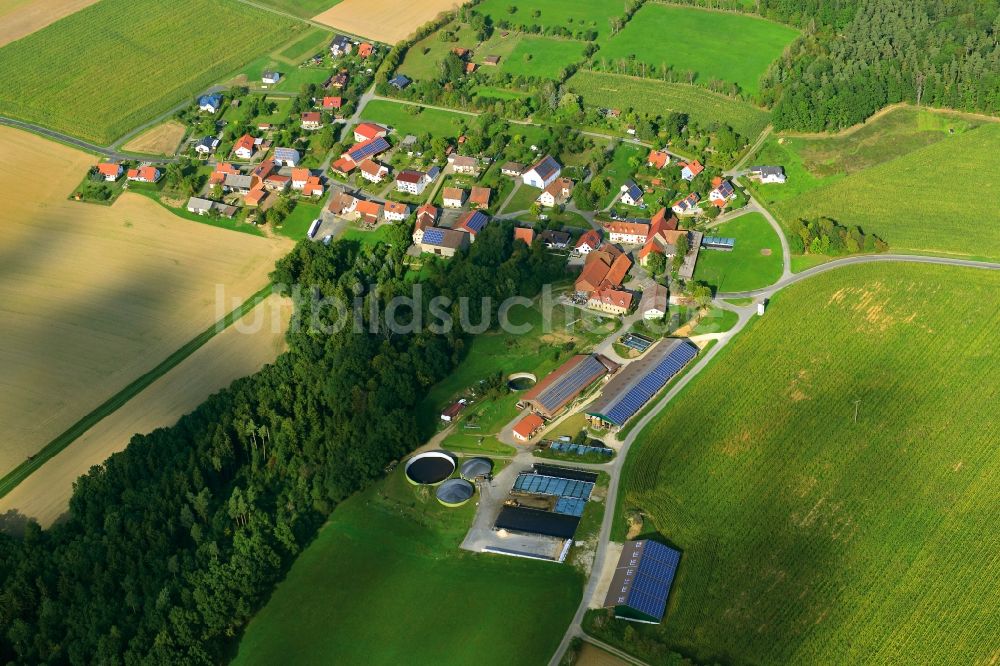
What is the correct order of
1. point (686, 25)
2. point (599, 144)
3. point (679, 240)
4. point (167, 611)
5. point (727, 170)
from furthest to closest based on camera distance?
point (686, 25)
point (599, 144)
point (727, 170)
point (679, 240)
point (167, 611)

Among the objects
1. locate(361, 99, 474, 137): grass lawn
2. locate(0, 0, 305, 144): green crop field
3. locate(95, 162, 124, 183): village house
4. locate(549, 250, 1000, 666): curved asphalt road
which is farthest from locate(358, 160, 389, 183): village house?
locate(549, 250, 1000, 666): curved asphalt road

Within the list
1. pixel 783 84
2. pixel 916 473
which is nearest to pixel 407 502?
pixel 916 473

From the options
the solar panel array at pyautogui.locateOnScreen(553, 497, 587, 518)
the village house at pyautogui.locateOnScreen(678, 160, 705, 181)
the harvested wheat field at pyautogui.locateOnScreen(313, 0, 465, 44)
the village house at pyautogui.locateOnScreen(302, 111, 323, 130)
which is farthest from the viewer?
the harvested wheat field at pyautogui.locateOnScreen(313, 0, 465, 44)

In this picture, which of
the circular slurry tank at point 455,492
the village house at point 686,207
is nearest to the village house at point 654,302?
the village house at point 686,207

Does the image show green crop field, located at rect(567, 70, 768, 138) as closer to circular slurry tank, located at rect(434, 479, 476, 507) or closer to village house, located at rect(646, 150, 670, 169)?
village house, located at rect(646, 150, 670, 169)

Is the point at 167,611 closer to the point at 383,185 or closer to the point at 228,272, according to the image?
the point at 228,272

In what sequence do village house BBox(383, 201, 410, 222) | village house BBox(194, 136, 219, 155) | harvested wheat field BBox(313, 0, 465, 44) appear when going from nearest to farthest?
village house BBox(383, 201, 410, 222) → village house BBox(194, 136, 219, 155) → harvested wheat field BBox(313, 0, 465, 44)

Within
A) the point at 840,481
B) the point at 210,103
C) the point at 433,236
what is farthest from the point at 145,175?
the point at 840,481
